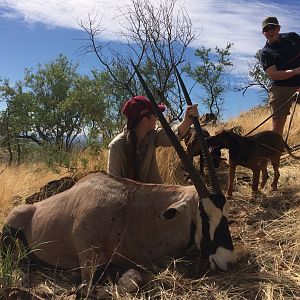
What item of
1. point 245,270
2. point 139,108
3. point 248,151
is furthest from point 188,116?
point 248,151

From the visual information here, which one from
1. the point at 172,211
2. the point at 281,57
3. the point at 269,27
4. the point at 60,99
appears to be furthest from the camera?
the point at 60,99

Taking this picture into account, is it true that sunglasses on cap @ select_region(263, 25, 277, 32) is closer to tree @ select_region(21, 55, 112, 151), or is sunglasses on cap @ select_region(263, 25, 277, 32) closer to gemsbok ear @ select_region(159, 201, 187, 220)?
gemsbok ear @ select_region(159, 201, 187, 220)

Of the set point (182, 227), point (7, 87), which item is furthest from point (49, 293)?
point (7, 87)

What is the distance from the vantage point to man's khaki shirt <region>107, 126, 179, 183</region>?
468cm

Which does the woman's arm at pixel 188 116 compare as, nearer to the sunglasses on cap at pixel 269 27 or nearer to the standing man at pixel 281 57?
the standing man at pixel 281 57

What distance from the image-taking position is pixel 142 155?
4.82 meters

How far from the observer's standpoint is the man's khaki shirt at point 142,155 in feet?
15.4

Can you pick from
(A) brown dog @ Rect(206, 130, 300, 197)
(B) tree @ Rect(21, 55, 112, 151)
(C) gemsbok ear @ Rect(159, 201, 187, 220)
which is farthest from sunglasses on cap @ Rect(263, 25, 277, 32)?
(B) tree @ Rect(21, 55, 112, 151)

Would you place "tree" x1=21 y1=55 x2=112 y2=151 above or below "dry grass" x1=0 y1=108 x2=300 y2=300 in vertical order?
below

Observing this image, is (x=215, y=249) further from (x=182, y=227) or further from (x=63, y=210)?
(x=63, y=210)

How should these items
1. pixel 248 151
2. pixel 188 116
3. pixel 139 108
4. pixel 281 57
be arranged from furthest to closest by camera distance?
pixel 281 57
pixel 248 151
pixel 139 108
pixel 188 116

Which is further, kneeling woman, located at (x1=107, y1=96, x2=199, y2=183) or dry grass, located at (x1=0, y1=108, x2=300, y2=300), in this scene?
kneeling woman, located at (x1=107, y1=96, x2=199, y2=183)

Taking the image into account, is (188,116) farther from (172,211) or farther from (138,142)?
(172,211)

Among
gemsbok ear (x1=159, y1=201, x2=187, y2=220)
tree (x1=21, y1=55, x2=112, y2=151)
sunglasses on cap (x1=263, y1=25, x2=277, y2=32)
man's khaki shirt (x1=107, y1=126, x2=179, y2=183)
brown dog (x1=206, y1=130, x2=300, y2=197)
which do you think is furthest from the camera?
tree (x1=21, y1=55, x2=112, y2=151)
